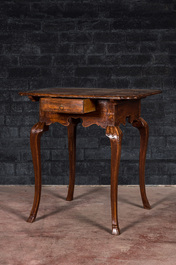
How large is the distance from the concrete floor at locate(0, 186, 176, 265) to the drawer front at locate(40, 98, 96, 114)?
846 millimetres

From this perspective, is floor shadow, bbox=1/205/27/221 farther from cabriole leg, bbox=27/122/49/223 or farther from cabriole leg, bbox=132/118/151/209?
cabriole leg, bbox=132/118/151/209

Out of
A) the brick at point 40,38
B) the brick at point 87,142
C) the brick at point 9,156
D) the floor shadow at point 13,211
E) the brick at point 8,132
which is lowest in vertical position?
the floor shadow at point 13,211

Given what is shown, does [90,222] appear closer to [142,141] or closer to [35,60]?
[142,141]

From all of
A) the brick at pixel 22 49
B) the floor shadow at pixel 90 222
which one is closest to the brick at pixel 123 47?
the brick at pixel 22 49

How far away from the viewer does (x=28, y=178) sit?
4.20m

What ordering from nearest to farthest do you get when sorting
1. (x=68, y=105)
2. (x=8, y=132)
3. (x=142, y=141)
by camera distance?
1. (x=68, y=105)
2. (x=142, y=141)
3. (x=8, y=132)

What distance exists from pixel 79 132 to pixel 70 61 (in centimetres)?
69

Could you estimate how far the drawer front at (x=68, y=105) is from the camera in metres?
2.78

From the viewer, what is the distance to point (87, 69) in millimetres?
4082

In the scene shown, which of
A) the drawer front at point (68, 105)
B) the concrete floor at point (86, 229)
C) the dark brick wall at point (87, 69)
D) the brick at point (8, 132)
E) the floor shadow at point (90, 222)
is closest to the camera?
the concrete floor at point (86, 229)

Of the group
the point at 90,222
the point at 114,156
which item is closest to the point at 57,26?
the point at 114,156

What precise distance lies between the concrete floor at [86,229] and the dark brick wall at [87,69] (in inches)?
10.0

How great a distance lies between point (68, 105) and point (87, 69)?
132cm

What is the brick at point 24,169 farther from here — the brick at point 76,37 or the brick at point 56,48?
the brick at point 76,37
